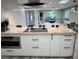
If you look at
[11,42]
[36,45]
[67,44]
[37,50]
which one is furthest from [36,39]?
[67,44]

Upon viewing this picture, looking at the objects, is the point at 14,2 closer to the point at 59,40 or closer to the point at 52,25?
the point at 52,25

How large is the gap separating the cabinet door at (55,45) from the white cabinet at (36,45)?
82 millimetres

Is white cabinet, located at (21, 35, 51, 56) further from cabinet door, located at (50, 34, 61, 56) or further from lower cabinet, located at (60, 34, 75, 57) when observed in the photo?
lower cabinet, located at (60, 34, 75, 57)

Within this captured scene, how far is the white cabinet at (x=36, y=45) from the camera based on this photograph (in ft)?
8.52

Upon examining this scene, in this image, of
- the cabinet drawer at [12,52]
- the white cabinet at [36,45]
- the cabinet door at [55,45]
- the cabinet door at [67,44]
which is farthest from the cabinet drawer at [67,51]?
the cabinet drawer at [12,52]

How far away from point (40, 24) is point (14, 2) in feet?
2.62

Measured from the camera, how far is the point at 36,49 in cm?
265

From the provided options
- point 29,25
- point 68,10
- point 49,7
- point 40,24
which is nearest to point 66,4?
point 68,10

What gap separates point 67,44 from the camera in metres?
2.63

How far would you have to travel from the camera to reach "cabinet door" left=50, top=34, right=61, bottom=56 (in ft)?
8.47

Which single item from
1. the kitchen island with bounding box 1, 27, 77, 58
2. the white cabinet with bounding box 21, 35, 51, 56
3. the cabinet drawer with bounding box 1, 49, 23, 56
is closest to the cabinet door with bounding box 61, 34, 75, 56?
the kitchen island with bounding box 1, 27, 77, 58

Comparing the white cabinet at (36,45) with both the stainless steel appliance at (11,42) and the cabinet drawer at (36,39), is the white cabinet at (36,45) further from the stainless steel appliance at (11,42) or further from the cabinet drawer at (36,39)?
the stainless steel appliance at (11,42)

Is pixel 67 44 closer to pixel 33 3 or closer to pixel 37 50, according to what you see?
pixel 37 50

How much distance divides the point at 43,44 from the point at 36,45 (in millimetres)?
142
